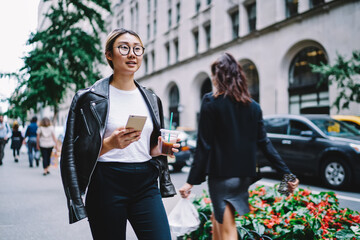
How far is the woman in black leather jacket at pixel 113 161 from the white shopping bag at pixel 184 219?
108cm

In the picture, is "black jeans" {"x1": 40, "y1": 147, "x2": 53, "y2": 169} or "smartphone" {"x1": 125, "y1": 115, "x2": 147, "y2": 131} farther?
"black jeans" {"x1": 40, "y1": 147, "x2": 53, "y2": 169}

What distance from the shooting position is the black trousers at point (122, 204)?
6.59ft

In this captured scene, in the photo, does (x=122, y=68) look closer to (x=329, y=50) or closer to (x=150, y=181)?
(x=150, y=181)

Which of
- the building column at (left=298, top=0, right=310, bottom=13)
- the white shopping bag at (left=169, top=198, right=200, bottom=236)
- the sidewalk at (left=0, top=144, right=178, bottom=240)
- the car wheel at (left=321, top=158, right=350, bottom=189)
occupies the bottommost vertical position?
the sidewalk at (left=0, top=144, right=178, bottom=240)

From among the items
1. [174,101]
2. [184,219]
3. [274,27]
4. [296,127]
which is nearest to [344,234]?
[184,219]

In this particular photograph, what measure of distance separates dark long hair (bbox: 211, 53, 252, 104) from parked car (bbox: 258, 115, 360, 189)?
614cm

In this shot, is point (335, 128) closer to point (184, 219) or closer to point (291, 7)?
point (184, 219)

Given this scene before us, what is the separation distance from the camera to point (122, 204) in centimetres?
204

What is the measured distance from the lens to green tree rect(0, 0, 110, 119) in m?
19.0

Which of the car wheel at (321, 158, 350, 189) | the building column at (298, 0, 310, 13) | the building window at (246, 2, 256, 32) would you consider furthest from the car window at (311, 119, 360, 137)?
the building window at (246, 2, 256, 32)

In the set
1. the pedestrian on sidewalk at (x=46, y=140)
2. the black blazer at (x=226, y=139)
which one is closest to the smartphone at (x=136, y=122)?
the black blazer at (x=226, y=139)

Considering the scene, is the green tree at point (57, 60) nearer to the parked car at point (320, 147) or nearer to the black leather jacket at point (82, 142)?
the parked car at point (320, 147)

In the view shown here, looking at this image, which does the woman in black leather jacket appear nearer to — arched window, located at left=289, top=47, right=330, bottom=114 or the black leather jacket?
the black leather jacket

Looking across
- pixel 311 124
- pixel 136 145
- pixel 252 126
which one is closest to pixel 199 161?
pixel 252 126
